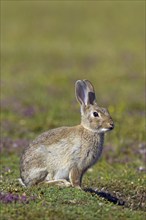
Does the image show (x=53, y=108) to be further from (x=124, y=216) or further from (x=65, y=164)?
(x=124, y=216)

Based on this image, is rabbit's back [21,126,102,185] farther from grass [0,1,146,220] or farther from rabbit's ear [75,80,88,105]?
rabbit's ear [75,80,88,105]

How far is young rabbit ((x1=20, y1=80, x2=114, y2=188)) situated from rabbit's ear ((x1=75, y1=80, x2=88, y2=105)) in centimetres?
51

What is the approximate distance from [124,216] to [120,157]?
5.32 metres

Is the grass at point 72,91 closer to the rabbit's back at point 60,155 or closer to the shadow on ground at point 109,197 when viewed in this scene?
the shadow on ground at point 109,197

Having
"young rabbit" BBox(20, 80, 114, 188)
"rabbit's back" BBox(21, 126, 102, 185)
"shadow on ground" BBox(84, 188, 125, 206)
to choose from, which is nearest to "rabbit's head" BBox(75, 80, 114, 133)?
"young rabbit" BBox(20, 80, 114, 188)

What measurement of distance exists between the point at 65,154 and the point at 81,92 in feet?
4.15

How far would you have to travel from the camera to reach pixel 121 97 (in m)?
18.9

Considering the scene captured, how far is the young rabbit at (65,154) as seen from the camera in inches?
351

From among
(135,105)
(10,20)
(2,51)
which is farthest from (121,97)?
(10,20)

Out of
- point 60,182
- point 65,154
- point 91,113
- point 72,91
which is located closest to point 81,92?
point 91,113

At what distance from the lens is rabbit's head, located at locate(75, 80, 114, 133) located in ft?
30.1

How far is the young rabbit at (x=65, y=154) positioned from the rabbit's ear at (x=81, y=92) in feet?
1.66

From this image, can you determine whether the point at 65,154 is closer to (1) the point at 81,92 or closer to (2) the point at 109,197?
(2) the point at 109,197

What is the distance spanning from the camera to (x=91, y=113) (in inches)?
371
